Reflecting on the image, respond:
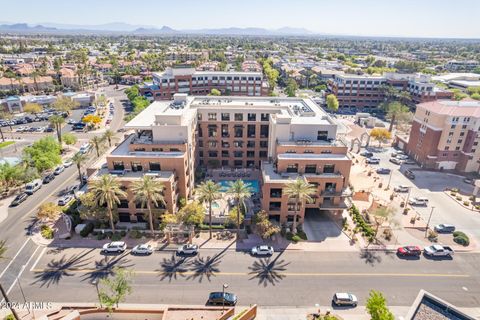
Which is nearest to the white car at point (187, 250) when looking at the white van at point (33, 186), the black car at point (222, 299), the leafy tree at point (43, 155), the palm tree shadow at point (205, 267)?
the palm tree shadow at point (205, 267)

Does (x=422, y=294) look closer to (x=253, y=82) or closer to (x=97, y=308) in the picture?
(x=97, y=308)

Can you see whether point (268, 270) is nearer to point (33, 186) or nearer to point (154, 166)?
point (154, 166)

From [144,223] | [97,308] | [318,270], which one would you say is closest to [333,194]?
[318,270]

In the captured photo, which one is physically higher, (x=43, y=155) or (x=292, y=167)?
(x=292, y=167)

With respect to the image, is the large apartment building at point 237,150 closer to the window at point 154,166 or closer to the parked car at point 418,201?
the window at point 154,166

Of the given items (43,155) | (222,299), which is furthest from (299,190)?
(43,155)

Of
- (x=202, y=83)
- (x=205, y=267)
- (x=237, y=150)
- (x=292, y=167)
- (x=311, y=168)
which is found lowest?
(x=205, y=267)
